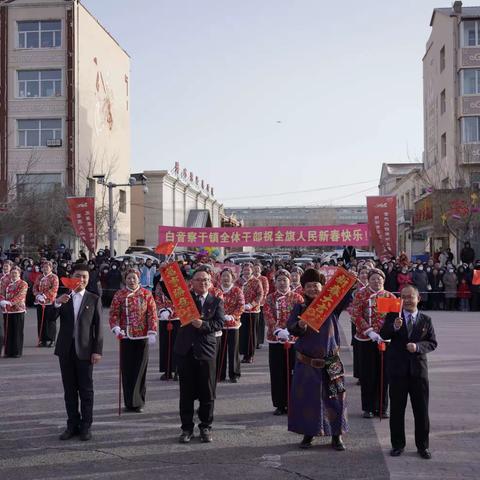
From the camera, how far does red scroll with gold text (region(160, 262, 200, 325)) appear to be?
6.64 m

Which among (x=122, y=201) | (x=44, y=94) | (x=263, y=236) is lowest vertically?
(x=263, y=236)

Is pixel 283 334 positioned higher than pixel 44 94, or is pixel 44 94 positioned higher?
pixel 44 94

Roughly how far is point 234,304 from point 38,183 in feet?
93.3

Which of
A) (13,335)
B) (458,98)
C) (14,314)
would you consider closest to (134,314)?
(13,335)

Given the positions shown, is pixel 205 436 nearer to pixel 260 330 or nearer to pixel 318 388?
pixel 318 388

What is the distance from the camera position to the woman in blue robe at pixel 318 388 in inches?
252

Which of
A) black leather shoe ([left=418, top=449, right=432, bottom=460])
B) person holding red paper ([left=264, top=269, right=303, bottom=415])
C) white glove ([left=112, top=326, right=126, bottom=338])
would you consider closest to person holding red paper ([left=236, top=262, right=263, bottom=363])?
person holding red paper ([left=264, top=269, right=303, bottom=415])

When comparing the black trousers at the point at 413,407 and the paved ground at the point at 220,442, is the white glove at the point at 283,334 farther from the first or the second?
the black trousers at the point at 413,407

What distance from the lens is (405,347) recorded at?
6.25 meters

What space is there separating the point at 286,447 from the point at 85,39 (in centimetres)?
3544

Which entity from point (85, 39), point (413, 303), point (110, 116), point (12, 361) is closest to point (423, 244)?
point (110, 116)

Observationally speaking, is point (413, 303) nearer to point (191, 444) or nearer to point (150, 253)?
point (191, 444)

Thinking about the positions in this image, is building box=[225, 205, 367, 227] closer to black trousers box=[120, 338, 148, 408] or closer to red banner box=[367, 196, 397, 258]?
red banner box=[367, 196, 397, 258]

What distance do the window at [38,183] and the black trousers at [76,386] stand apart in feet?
89.8
